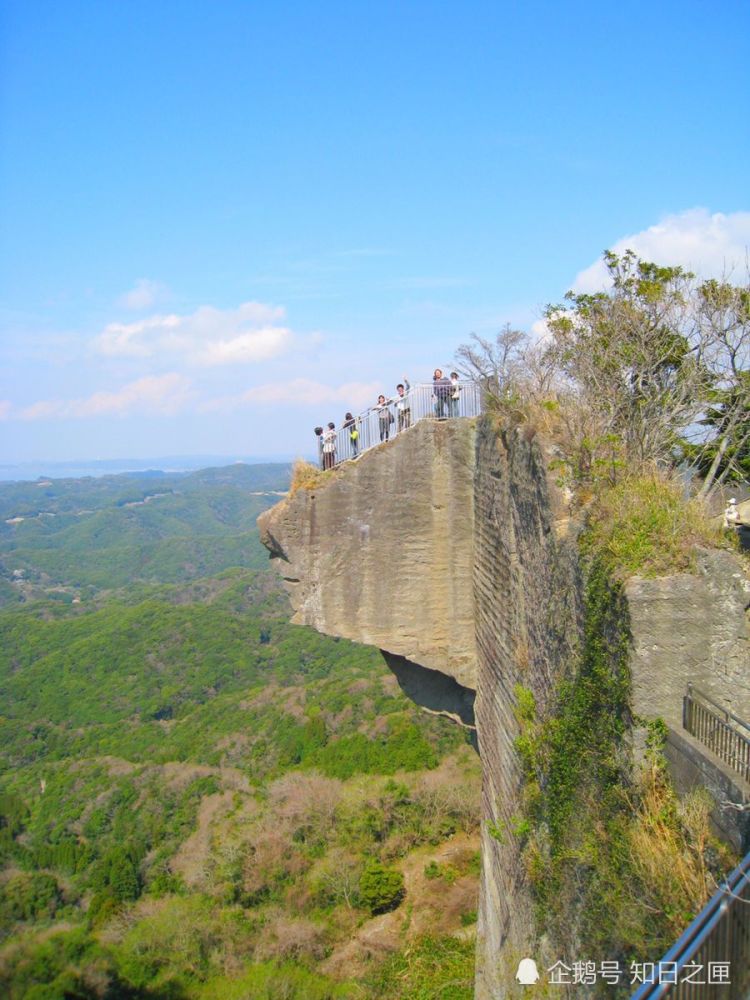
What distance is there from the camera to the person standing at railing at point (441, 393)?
39.0 ft

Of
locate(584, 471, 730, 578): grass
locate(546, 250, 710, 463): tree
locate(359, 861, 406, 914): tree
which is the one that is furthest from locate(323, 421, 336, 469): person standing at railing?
locate(359, 861, 406, 914): tree

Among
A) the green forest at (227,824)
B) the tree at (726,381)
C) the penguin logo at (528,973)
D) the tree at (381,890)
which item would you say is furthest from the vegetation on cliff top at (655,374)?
the tree at (381,890)

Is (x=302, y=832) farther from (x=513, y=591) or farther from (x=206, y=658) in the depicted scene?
(x=206, y=658)

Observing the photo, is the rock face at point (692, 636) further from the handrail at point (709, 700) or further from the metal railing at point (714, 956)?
the metal railing at point (714, 956)

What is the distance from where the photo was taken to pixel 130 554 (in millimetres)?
155375

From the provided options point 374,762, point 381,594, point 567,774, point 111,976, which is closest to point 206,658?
point 374,762

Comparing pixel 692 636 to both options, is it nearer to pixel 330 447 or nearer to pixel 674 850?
pixel 674 850

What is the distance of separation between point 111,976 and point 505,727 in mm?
18230

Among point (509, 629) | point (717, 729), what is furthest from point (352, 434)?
point (717, 729)

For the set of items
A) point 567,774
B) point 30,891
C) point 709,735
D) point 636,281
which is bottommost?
point 30,891

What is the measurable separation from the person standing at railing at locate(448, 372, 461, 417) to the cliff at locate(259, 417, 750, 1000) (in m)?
0.26

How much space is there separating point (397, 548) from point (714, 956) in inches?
358

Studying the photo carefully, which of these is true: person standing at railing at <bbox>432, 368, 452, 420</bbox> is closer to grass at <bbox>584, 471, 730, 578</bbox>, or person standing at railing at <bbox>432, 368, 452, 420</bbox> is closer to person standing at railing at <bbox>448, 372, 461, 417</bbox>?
person standing at railing at <bbox>448, 372, 461, 417</bbox>

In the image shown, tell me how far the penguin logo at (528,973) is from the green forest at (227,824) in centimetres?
1044
